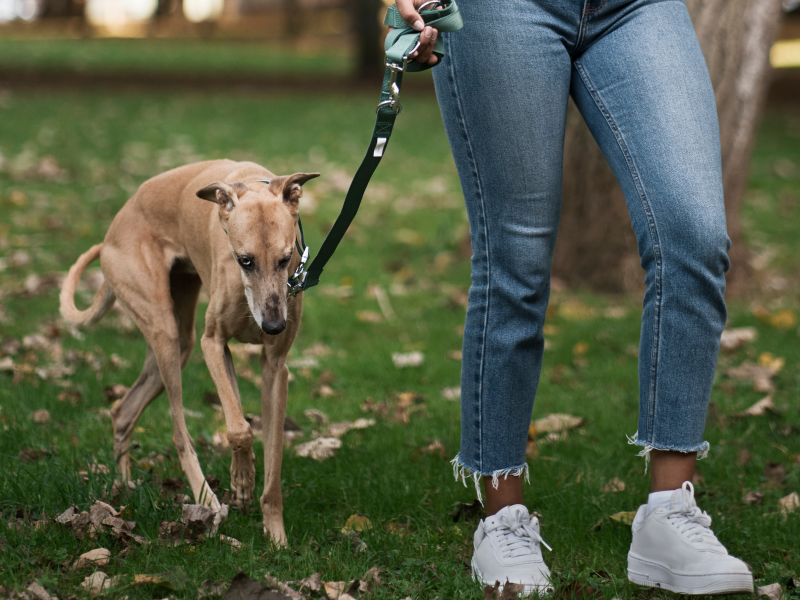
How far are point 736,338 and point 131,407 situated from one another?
3.28 m

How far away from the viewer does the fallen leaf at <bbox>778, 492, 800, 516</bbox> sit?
2.83 metres

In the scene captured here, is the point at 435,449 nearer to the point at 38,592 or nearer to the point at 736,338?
the point at 38,592

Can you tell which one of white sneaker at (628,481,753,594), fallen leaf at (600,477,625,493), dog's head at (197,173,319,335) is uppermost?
dog's head at (197,173,319,335)

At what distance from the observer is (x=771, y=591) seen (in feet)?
7.52

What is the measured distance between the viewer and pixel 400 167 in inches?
376

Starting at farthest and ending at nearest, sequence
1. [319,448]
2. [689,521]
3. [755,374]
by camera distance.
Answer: [755,374], [319,448], [689,521]

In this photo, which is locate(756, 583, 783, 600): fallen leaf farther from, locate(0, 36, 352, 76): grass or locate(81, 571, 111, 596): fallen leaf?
locate(0, 36, 352, 76): grass

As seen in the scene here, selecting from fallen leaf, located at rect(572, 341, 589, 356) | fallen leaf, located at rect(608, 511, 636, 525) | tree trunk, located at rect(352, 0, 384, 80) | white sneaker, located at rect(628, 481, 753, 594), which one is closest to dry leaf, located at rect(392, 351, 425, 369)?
fallen leaf, located at rect(572, 341, 589, 356)

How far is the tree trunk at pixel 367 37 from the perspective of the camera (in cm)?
1695

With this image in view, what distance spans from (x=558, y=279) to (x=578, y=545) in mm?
3340

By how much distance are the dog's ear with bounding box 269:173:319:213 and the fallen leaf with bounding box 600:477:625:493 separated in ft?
4.88

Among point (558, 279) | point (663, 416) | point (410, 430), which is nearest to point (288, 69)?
point (558, 279)

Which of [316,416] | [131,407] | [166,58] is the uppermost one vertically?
[131,407]

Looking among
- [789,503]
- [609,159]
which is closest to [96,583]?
[609,159]
